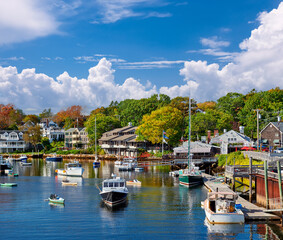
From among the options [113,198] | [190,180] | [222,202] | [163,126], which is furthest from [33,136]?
[222,202]

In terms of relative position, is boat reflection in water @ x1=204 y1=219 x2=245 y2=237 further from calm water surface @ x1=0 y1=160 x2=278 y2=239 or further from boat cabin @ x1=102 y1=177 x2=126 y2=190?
boat cabin @ x1=102 y1=177 x2=126 y2=190

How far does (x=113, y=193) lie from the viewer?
150ft

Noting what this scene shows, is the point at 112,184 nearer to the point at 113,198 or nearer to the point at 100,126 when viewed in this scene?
the point at 113,198

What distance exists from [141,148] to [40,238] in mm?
94551

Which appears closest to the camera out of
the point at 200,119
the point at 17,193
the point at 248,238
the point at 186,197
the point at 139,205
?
the point at 248,238

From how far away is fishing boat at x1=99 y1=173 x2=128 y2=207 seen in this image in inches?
1800

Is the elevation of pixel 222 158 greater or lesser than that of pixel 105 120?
lesser

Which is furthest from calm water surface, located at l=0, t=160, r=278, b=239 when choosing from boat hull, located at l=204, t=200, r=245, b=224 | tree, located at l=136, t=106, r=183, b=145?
tree, located at l=136, t=106, r=183, b=145

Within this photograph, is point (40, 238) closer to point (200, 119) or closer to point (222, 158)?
point (222, 158)

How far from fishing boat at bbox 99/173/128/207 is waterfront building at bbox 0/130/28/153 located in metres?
129

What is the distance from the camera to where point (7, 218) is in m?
39.8

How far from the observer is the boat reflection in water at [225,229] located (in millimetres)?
33656

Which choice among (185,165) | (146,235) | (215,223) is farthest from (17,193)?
(185,165)

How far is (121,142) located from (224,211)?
100m
